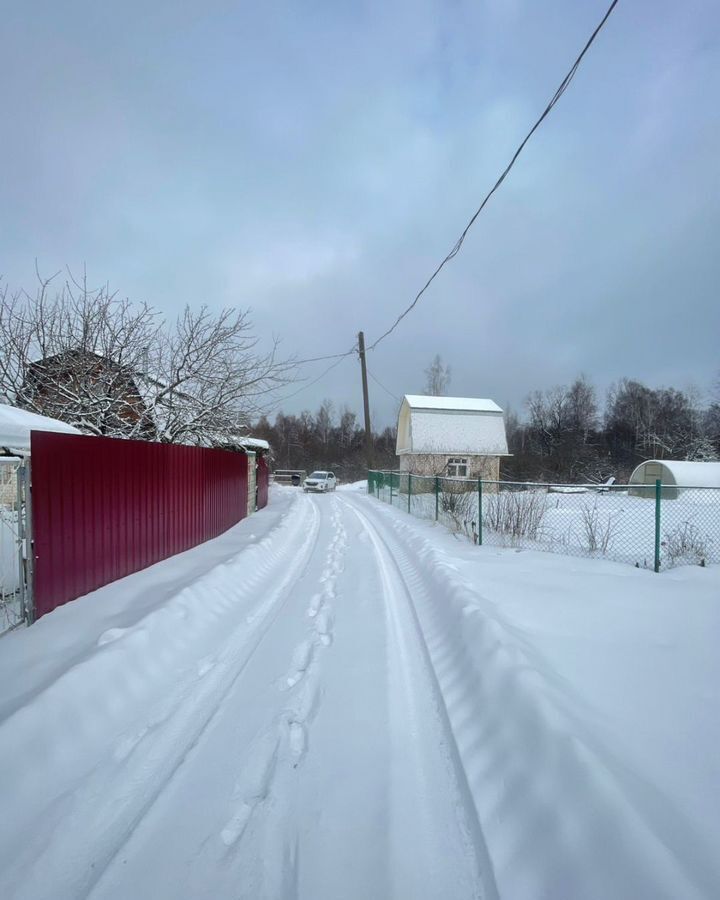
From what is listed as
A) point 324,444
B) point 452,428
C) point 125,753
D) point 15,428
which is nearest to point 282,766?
point 125,753

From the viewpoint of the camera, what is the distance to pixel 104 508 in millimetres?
5375

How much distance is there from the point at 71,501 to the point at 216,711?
A: 10.2ft

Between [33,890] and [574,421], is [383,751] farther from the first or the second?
[574,421]

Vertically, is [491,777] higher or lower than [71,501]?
lower

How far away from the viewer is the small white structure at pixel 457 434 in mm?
29844

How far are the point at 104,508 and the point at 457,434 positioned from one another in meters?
27.6

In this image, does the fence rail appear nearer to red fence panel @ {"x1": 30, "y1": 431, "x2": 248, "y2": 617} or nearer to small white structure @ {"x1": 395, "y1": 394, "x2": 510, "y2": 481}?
red fence panel @ {"x1": 30, "y1": 431, "x2": 248, "y2": 617}

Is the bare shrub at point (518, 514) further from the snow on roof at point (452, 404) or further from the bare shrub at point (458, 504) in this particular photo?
the snow on roof at point (452, 404)

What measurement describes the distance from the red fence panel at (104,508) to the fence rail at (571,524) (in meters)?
5.56

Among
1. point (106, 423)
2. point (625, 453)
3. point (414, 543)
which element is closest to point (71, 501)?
point (106, 423)

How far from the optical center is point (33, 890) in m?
1.72

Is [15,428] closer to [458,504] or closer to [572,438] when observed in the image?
[458,504]

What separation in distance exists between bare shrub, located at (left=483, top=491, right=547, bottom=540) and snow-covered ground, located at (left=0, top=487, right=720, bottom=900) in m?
4.07

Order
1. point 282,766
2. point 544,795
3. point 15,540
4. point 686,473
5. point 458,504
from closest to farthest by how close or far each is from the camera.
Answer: point 544,795, point 282,766, point 15,540, point 458,504, point 686,473
